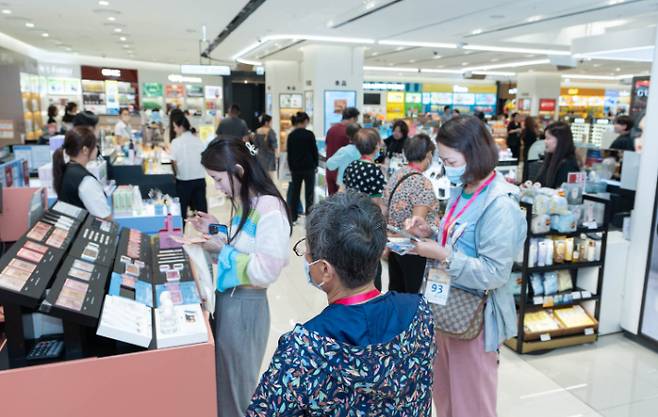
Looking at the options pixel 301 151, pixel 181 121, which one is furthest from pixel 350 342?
pixel 301 151

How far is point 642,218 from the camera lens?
12.5 feet

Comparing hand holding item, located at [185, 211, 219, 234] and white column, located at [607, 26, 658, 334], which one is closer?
hand holding item, located at [185, 211, 219, 234]

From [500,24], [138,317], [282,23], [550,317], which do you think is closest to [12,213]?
[138,317]

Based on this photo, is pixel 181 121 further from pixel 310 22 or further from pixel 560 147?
pixel 560 147

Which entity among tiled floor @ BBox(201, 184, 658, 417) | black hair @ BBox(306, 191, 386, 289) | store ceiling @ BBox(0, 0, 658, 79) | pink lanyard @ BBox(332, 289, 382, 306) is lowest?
tiled floor @ BBox(201, 184, 658, 417)

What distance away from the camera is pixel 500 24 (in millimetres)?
8711

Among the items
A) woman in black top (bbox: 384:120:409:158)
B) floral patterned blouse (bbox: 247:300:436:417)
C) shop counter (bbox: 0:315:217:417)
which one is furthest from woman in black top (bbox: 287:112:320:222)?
floral patterned blouse (bbox: 247:300:436:417)

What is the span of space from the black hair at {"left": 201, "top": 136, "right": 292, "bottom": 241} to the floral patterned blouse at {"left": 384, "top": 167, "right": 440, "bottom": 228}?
1337 mm

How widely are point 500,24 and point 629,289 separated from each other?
242 inches

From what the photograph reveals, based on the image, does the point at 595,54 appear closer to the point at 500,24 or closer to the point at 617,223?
the point at 500,24

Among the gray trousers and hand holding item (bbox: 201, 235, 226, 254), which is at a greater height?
hand holding item (bbox: 201, 235, 226, 254)

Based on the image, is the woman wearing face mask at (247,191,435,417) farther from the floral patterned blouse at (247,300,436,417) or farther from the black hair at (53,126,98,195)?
the black hair at (53,126,98,195)

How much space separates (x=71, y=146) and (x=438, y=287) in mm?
2726

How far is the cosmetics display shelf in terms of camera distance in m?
3.59
